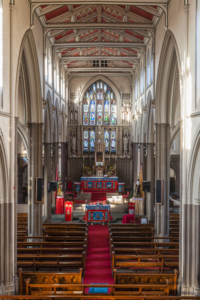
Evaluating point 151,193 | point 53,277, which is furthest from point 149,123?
point 53,277

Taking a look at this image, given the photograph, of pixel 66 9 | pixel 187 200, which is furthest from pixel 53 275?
pixel 66 9

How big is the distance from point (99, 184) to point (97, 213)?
23.4 ft

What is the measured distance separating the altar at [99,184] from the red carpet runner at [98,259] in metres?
8.49

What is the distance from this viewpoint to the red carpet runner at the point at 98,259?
10.3m

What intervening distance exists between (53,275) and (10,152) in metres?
3.71

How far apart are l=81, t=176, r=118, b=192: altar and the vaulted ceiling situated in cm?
928

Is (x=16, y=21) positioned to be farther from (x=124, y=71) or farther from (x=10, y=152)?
(x=124, y=71)

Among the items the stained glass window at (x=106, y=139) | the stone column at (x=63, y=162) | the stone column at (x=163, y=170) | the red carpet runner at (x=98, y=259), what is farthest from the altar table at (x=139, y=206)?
the stained glass window at (x=106, y=139)

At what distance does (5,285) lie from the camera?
352 inches

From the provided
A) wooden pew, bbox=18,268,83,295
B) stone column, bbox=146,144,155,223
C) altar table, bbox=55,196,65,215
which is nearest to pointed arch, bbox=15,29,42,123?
stone column, bbox=146,144,155,223

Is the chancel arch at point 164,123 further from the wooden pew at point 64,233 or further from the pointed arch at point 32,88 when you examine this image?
the pointed arch at point 32,88

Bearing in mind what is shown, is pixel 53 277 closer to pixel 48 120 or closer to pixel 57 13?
pixel 48 120

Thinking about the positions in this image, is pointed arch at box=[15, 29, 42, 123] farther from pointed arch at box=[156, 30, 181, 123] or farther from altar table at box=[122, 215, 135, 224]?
altar table at box=[122, 215, 135, 224]

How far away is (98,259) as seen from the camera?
12.3 metres
